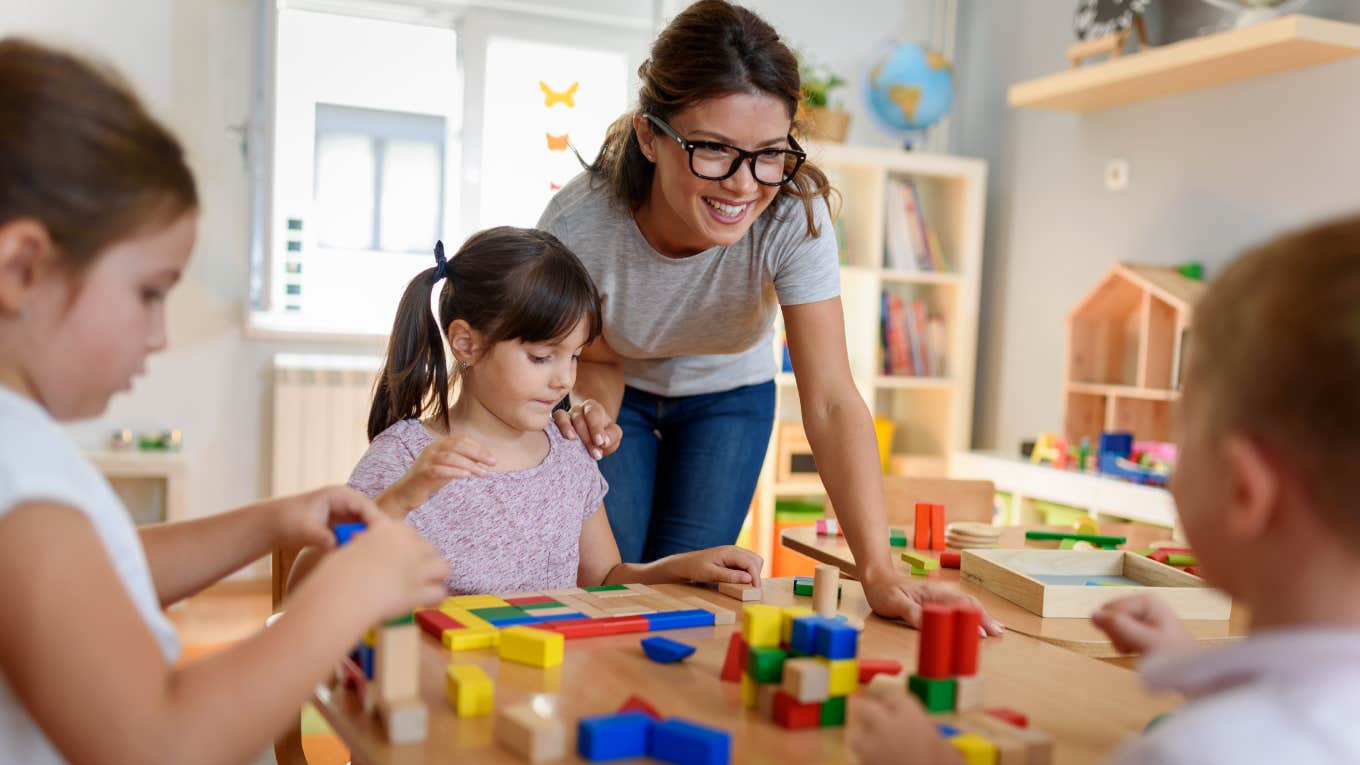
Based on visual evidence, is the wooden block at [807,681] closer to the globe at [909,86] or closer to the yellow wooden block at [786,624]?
the yellow wooden block at [786,624]

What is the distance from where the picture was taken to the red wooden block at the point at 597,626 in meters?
1.13

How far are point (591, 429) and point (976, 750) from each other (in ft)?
3.52

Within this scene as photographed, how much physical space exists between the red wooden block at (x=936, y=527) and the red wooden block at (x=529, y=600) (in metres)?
0.81

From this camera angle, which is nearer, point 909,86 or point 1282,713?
point 1282,713

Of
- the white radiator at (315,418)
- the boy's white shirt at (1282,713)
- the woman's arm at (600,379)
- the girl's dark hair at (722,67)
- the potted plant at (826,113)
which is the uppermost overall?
the potted plant at (826,113)

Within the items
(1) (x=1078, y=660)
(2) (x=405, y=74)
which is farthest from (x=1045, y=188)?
(1) (x=1078, y=660)

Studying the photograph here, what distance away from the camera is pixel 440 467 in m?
1.26

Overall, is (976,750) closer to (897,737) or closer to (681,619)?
(897,737)

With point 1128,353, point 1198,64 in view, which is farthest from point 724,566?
point 1128,353

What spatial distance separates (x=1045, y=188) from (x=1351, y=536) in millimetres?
3797

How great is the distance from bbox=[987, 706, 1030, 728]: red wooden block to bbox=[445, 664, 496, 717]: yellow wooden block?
16.2 inches

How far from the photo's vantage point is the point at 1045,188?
13.8 ft

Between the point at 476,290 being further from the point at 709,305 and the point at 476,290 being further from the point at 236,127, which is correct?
the point at 236,127

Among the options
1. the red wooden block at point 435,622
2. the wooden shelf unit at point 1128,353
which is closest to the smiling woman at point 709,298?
the red wooden block at point 435,622
